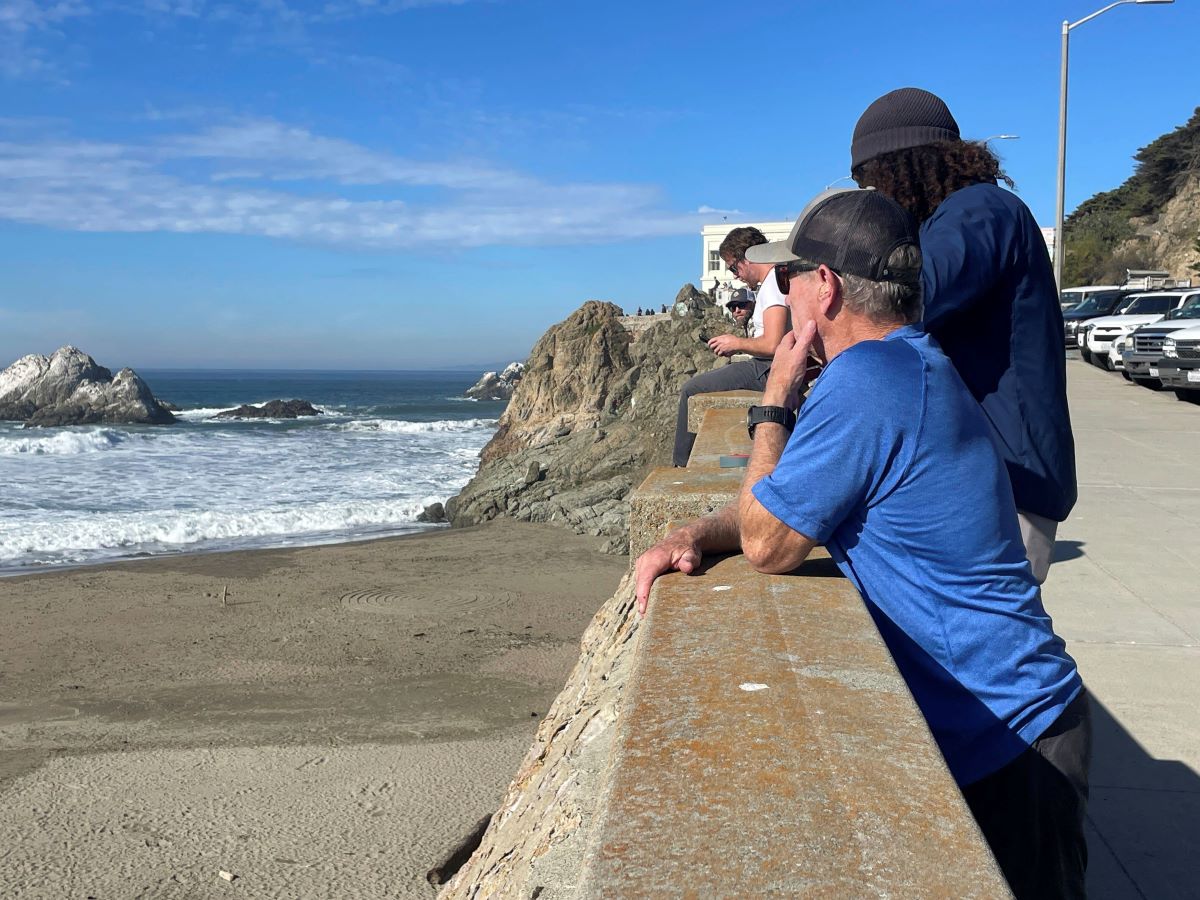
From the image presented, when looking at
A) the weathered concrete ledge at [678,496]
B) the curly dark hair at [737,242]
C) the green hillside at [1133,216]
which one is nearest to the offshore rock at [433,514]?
the curly dark hair at [737,242]

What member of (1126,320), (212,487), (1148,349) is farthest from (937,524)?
(1126,320)

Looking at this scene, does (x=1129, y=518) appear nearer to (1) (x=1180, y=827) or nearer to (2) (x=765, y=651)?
(1) (x=1180, y=827)

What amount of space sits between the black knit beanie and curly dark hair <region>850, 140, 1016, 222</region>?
0.07 feet

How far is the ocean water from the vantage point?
18156 millimetres

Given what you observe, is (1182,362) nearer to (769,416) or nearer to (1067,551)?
(1067,551)

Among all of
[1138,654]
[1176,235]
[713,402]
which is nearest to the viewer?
[1138,654]

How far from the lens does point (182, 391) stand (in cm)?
11050

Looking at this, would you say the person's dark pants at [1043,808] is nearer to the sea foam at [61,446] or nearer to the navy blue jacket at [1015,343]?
the navy blue jacket at [1015,343]

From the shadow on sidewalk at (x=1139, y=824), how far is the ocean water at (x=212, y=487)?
1520 cm

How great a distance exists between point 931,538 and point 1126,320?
88.5 feet

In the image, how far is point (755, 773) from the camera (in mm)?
1443

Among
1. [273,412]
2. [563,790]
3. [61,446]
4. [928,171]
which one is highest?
[928,171]

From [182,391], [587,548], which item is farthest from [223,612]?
[182,391]

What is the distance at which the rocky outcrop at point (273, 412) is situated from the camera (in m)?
64.0
